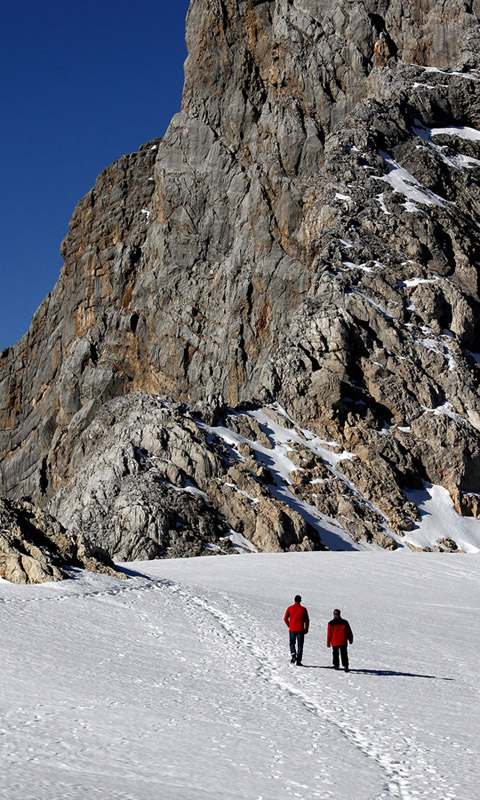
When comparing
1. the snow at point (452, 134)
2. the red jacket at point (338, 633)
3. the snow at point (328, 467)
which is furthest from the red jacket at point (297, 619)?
the snow at point (452, 134)

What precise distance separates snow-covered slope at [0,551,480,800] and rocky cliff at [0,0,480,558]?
2439 centimetres

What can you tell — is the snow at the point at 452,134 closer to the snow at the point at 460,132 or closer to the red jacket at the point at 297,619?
the snow at the point at 460,132

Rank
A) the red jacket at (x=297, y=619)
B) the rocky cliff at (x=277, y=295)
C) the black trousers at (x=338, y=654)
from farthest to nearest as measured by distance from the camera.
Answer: the rocky cliff at (x=277, y=295) → the red jacket at (x=297, y=619) → the black trousers at (x=338, y=654)

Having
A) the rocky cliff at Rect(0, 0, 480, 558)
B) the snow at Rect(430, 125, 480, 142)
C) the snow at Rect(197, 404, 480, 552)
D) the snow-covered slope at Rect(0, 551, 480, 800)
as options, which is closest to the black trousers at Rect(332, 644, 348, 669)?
the snow-covered slope at Rect(0, 551, 480, 800)

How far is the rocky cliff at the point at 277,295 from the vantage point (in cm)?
4903

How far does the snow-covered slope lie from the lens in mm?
7859

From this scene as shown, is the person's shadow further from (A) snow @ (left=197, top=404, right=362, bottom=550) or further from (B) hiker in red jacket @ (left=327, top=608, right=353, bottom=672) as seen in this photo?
(A) snow @ (left=197, top=404, right=362, bottom=550)

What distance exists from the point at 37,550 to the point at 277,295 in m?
58.3

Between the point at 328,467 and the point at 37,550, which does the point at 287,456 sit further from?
the point at 37,550

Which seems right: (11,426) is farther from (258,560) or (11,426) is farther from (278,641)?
(278,641)

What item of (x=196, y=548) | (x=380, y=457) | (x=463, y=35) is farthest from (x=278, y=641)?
(x=463, y=35)

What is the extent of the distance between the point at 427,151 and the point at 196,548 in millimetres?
47265

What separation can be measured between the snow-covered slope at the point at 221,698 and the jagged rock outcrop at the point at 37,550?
2.05 ft

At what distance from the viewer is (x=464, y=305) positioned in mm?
61906
